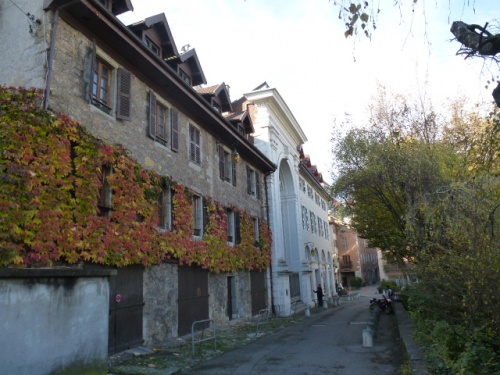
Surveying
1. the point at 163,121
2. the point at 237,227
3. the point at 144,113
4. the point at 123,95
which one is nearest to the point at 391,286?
the point at 237,227

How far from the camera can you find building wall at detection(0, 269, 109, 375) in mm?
4602

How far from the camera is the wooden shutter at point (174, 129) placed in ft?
43.4

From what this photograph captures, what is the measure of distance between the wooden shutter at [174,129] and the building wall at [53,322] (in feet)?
25.6

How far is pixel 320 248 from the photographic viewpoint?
37.8 metres

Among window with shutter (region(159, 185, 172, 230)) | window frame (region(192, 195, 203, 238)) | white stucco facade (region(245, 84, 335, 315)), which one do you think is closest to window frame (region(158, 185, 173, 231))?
window with shutter (region(159, 185, 172, 230))

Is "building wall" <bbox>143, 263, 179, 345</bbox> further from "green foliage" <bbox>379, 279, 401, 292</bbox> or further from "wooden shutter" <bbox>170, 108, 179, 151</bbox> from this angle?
"green foliage" <bbox>379, 279, 401, 292</bbox>

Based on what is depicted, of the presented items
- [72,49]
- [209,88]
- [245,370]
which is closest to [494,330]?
[245,370]

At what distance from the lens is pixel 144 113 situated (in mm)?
11922

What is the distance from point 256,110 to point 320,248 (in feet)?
59.9

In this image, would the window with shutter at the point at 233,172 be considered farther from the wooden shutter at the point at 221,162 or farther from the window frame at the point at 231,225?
the window frame at the point at 231,225

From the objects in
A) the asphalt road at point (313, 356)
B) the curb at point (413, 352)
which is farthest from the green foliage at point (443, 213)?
the asphalt road at point (313, 356)

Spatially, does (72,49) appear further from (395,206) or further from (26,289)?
(395,206)

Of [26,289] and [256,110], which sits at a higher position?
[256,110]

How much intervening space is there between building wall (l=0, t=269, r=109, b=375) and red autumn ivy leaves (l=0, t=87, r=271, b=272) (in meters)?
2.39
